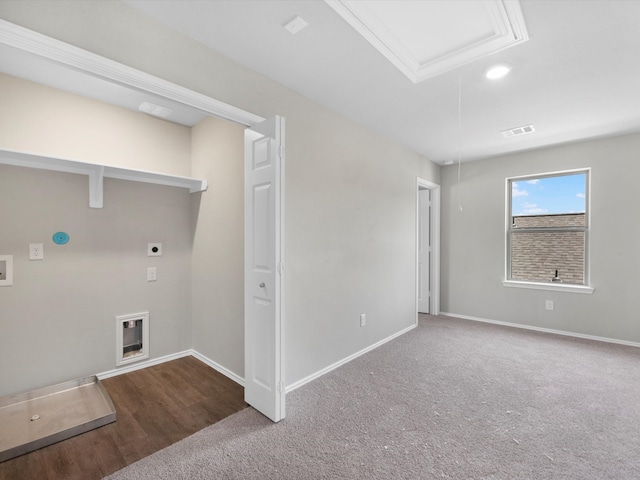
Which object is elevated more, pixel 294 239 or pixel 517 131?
pixel 517 131

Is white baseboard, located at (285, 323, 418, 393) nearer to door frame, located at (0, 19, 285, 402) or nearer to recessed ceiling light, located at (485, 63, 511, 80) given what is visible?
door frame, located at (0, 19, 285, 402)

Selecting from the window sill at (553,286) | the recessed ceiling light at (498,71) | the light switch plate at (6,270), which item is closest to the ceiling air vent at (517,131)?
the recessed ceiling light at (498,71)

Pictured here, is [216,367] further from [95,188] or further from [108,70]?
[108,70]

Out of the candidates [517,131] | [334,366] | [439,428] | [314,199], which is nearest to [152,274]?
[314,199]

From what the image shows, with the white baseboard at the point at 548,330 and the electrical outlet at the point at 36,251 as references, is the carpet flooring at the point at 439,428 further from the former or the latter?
the electrical outlet at the point at 36,251

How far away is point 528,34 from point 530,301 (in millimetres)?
3612

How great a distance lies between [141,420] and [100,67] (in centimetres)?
224

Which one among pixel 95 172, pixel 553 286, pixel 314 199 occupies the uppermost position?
pixel 95 172

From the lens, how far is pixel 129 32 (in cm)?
164

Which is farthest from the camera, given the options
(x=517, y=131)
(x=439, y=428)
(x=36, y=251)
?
(x=517, y=131)

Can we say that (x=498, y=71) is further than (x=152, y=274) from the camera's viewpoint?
No

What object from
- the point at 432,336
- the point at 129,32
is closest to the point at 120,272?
the point at 129,32

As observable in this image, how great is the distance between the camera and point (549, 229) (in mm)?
4223

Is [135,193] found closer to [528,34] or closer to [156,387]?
[156,387]
